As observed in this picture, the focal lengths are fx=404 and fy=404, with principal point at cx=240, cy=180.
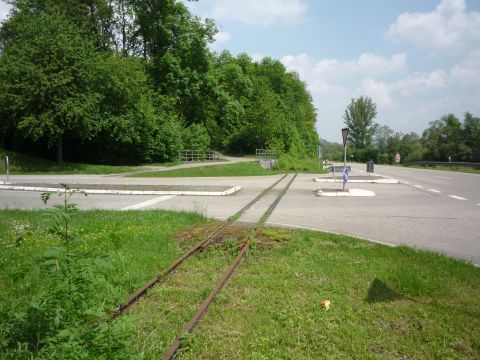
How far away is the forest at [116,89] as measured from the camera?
101 ft

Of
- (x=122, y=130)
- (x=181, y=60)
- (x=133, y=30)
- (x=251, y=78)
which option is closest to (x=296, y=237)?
(x=122, y=130)

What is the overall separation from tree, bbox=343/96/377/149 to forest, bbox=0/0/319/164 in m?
79.8

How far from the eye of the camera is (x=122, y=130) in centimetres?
3516

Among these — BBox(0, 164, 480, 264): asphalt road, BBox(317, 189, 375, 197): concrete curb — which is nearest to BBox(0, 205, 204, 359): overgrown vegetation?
BBox(0, 164, 480, 264): asphalt road

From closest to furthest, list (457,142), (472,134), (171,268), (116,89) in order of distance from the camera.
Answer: (171,268)
(116,89)
(472,134)
(457,142)

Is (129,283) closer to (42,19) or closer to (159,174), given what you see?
(159,174)

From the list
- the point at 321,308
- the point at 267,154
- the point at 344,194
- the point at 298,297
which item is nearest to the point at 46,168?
the point at 344,194

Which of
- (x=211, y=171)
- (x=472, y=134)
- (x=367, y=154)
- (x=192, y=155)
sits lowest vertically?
(x=211, y=171)

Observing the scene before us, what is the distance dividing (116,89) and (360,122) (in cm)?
11328

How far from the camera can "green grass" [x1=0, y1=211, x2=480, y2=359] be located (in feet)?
12.7

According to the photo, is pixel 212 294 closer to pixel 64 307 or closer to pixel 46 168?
pixel 64 307

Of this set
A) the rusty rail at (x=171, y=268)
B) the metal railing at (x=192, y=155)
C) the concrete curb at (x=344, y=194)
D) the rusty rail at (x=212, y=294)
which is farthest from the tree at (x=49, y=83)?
the rusty rail at (x=212, y=294)

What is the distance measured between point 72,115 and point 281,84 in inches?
2122

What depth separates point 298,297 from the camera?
5098mm
